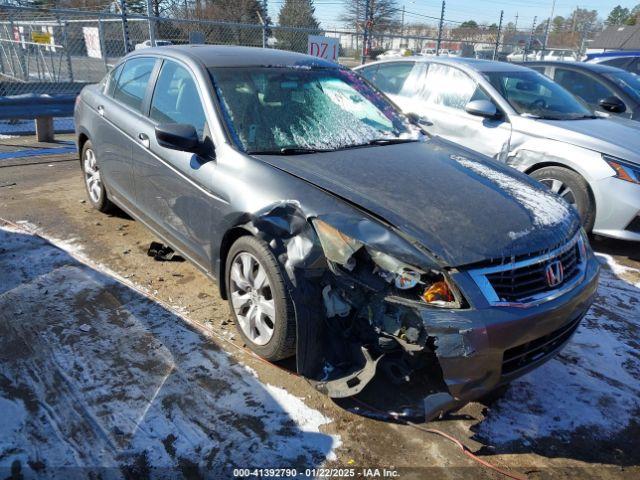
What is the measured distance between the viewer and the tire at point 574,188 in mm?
4730

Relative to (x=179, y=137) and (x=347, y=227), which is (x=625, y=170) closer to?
(x=347, y=227)

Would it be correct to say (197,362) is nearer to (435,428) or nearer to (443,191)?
(435,428)

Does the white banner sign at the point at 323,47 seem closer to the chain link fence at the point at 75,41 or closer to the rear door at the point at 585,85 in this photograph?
the chain link fence at the point at 75,41

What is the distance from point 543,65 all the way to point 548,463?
22.3 ft

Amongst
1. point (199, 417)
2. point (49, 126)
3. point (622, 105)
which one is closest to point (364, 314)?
point (199, 417)

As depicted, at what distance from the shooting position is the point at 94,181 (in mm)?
4988

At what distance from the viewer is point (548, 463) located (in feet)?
7.84

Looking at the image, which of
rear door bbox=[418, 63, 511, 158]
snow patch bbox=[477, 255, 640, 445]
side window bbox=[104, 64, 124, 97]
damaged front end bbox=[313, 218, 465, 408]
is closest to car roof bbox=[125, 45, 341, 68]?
side window bbox=[104, 64, 124, 97]

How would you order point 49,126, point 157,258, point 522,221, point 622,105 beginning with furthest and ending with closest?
1. point 49,126
2. point 622,105
3. point 157,258
4. point 522,221

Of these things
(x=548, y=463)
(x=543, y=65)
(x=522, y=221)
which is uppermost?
(x=543, y=65)

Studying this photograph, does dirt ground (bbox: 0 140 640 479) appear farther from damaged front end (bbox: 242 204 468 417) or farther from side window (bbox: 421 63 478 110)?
side window (bbox: 421 63 478 110)

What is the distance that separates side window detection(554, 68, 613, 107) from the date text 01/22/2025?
6.88 metres

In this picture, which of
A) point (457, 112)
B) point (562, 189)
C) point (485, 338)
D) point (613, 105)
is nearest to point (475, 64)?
point (457, 112)

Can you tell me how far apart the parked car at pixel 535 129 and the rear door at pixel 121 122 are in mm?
3294
